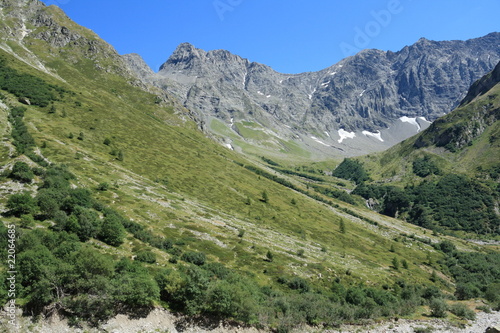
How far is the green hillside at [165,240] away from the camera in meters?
34.1

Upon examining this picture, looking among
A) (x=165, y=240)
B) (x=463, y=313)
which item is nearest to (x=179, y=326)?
(x=165, y=240)

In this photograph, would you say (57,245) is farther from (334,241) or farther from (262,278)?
(334,241)

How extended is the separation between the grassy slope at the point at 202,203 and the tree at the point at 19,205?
48.4ft

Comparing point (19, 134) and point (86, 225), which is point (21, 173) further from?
point (19, 134)

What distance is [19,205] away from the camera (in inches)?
1753

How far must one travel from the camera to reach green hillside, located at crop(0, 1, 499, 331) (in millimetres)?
34125

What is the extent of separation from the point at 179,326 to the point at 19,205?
30128 mm

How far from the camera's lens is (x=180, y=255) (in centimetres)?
5453

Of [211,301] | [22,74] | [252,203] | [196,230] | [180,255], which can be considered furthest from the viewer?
[22,74]

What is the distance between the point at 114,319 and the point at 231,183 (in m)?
112

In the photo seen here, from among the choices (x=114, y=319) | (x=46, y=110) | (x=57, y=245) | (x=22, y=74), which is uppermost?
(x=22, y=74)

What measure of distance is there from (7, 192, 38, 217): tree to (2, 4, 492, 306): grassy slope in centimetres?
1476

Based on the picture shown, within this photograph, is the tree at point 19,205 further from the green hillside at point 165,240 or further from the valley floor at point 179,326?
the valley floor at point 179,326

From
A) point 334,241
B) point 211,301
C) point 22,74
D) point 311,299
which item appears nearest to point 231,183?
point 334,241
